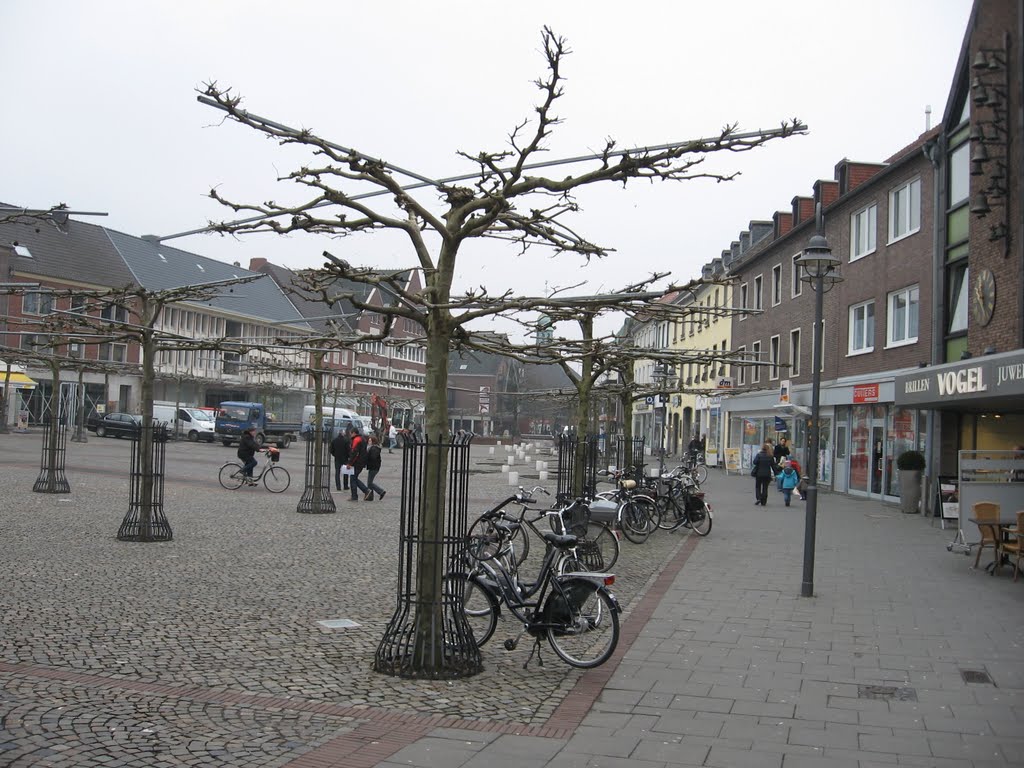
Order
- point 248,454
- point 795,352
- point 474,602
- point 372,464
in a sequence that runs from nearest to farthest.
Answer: point 474,602 → point 372,464 → point 248,454 → point 795,352

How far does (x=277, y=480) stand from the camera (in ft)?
82.6

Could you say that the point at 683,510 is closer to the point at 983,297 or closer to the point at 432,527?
the point at 983,297

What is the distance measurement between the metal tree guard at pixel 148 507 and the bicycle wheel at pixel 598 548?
20.0 ft

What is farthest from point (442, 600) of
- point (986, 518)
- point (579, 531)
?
point (986, 518)

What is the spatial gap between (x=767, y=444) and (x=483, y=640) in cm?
1892

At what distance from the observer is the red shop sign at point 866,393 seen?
86.8 ft

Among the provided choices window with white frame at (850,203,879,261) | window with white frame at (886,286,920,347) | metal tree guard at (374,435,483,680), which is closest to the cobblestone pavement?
metal tree guard at (374,435,483,680)

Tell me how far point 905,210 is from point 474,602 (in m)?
20.6

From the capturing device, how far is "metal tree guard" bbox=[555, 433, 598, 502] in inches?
579

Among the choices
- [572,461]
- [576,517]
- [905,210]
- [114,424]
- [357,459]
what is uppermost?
[905,210]

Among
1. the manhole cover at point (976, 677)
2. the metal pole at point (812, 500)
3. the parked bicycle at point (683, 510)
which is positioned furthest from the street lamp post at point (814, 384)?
the parked bicycle at point (683, 510)

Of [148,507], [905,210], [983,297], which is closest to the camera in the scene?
[148,507]

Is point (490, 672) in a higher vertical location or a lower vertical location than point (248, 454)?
lower

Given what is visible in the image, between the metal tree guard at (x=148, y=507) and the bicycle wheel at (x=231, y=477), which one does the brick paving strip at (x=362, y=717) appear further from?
the bicycle wheel at (x=231, y=477)
